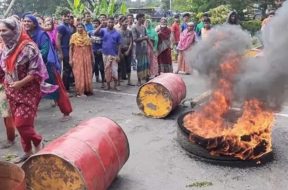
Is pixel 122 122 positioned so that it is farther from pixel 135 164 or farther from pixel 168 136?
pixel 135 164

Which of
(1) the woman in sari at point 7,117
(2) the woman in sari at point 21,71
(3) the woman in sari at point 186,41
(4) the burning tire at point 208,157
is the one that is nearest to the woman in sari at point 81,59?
(1) the woman in sari at point 7,117

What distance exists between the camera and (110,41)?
963cm

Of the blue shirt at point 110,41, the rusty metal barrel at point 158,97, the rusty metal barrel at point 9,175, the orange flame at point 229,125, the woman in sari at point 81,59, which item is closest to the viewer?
the rusty metal barrel at point 9,175

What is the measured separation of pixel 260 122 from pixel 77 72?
4.91m

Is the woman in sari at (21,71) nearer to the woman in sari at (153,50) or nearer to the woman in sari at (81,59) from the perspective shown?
the woman in sari at (81,59)

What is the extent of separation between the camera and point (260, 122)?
5.54 metres

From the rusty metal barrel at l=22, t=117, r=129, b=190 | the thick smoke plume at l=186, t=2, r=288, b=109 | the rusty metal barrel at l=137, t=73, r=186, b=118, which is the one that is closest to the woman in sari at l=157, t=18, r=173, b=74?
the rusty metal barrel at l=137, t=73, r=186, b=118

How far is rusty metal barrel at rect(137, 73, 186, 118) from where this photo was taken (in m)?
7.47

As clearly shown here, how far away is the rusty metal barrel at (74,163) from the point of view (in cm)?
396

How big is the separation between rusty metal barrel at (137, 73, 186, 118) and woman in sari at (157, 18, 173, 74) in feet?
13.0

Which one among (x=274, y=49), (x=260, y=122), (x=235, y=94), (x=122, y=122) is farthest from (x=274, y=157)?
(x=122, y=122)

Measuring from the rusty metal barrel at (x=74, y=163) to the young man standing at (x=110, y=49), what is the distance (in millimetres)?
5431

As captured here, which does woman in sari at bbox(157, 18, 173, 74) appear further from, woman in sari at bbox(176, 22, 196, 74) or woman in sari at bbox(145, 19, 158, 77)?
woman in sari at bbox(176, 22, 196, 74)

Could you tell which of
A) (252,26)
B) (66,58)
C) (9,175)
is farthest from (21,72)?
(252,26)
